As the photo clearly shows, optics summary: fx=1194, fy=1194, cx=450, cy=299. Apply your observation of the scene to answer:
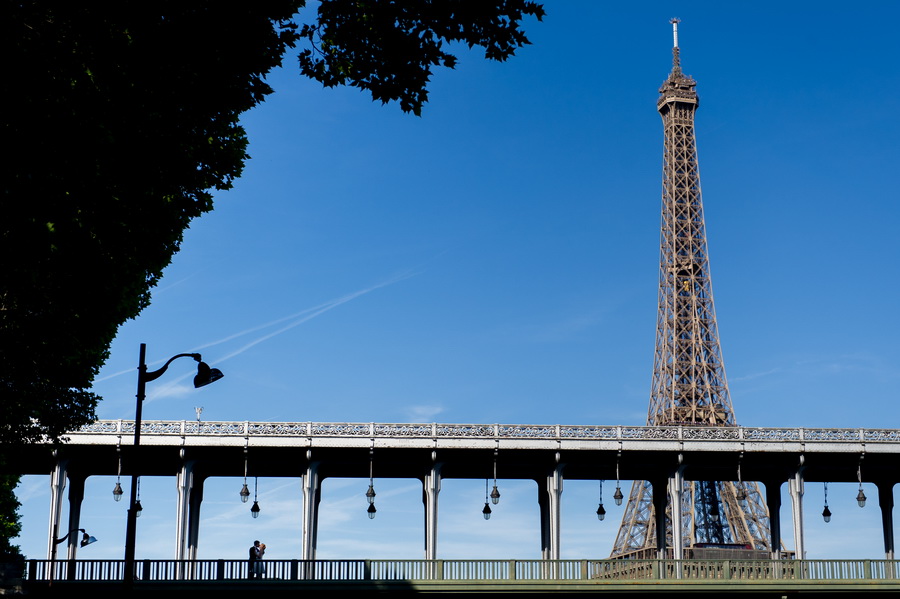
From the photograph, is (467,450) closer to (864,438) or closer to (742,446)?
(742,446)

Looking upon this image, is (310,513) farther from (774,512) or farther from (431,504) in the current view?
(774,512)

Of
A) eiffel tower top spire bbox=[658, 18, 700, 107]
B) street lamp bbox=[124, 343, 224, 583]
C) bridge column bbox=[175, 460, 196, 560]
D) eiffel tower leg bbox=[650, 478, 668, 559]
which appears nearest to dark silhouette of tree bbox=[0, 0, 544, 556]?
street lamp bbox=[124, 343, 224, 583]

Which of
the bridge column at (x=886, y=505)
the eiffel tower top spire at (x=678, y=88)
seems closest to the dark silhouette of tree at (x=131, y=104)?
the bridge column at (x=886, y=505)

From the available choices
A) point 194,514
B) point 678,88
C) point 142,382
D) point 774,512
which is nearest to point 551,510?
point 774,512

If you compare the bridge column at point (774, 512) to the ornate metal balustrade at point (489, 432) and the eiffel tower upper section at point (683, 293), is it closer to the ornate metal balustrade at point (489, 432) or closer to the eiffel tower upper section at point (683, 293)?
the ornate metal balustrade at point (489, 432)

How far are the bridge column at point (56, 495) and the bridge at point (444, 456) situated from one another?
0.05 m

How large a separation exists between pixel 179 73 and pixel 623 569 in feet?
89.8

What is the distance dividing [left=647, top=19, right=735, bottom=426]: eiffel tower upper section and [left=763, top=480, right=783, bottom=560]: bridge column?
142ft

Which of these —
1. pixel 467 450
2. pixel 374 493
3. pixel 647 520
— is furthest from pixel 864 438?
pixel 647 520

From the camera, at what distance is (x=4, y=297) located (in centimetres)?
2591

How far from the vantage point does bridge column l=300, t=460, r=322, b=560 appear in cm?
Answer: 4559

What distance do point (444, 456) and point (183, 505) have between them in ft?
34.1

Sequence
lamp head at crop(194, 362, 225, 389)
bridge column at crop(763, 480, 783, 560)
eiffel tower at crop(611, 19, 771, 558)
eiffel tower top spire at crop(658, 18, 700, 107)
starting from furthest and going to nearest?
eiffel tower top spire at crop(658, 18, 700, 107)
eiffel tower at crop(611, 19, 771, 558)
bridge column at crop(763, 480, 783, 560)
lamp head at crop(194, 362, 225, 389)

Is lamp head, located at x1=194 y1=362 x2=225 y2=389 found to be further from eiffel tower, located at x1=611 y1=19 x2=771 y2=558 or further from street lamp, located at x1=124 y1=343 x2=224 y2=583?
eiffel tower, located at x1=611 y1=19 x2=771 y2=558
